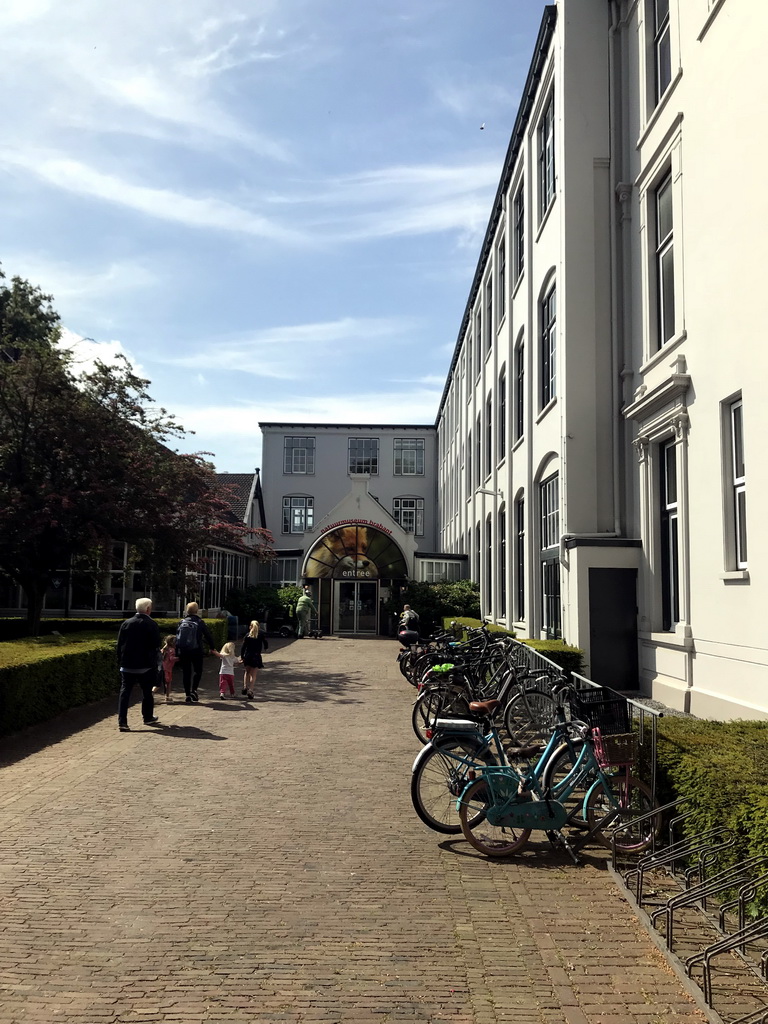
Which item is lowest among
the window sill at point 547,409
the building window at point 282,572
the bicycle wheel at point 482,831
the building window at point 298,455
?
the bicycle wheel at point 482,831

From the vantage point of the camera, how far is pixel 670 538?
12.2m

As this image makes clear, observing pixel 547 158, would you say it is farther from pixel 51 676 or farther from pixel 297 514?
pixel 297 514

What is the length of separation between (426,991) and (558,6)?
1590 cm

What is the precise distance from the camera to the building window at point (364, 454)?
170 feet

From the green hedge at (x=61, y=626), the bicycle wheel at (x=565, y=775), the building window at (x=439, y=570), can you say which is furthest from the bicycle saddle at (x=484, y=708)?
the building window at (x=439, y=570)

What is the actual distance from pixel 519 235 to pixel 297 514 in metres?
31.8

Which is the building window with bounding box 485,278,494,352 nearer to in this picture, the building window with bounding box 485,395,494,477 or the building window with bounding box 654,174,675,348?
the building window with bounding box 485,395,494,477

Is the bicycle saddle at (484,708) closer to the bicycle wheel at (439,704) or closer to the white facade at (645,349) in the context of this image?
the bicycle wheel at (439,704)

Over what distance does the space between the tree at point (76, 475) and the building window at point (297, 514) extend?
31623mm

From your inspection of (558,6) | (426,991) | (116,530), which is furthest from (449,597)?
(426,991)

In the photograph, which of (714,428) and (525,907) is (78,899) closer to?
(525,907)

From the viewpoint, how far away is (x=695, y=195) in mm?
10711

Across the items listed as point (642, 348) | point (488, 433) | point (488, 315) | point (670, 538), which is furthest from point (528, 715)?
point (488, 315)

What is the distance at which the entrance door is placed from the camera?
1468 inches
